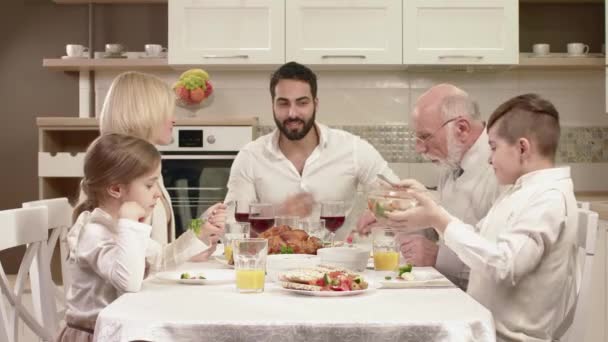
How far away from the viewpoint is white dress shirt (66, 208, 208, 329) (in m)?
1.92

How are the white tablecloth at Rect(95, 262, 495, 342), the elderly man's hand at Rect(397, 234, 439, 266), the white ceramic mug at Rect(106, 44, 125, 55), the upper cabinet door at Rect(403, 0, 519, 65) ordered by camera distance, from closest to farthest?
the white tablecloth at Rect(95, 262, 495, 342), the elderly man's hand at Rect(397, 234, 439, 266), the upper cabinet door at Rect(403, 0, 519, 65), the white ceramic mug at Rect(106, 44, 125, 55)

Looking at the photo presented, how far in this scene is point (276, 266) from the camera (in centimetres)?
204

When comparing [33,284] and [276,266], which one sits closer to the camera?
[276,266]

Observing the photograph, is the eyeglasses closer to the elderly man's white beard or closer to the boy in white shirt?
the elderly man's white beard

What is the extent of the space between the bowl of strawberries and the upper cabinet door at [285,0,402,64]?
461 millimetres

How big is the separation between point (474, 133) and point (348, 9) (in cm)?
193

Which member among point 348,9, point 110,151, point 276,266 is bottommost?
point 276,266

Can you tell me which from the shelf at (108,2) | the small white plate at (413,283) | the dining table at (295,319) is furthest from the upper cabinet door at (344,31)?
the dining table at (295,319)

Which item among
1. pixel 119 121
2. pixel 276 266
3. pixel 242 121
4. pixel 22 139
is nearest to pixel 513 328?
pixel 276 266

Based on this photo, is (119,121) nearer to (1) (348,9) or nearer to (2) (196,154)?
(2) (196,154)

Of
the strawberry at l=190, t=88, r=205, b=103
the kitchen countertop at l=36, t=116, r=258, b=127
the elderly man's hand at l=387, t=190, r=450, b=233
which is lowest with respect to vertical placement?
the elderly man's hand at l=387, t=190, r=450, b=233

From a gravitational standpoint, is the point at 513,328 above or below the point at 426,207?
below

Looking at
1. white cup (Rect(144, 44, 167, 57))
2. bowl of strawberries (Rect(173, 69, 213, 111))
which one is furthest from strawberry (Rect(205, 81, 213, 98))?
white cup (Rect(144, 44, 167, 57))

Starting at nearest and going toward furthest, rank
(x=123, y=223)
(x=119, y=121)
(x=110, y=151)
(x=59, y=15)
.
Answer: (x=123, y=223)
(x=110, y=151)
(x=119, y=121)
(x=59, y=15)
